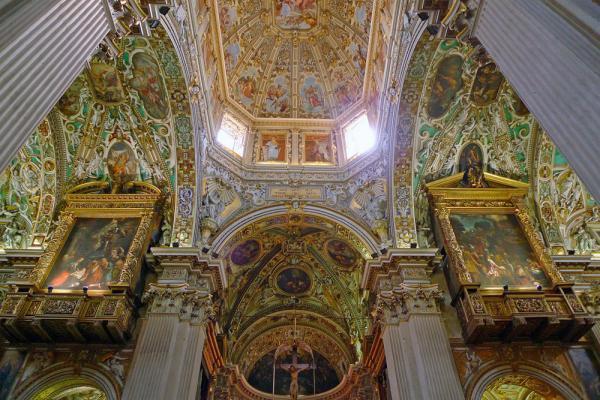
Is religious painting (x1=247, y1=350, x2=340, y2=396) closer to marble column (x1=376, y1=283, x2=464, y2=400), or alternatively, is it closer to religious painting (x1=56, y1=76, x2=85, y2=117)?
marble column (x1=376, y1=283, x2=464, y2=400)

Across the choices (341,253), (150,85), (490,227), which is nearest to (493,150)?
(490,227)

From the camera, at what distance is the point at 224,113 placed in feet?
53.1

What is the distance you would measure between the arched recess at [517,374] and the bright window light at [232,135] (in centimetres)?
1032

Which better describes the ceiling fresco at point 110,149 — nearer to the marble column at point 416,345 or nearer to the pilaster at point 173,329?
the pilaster at point 173,329

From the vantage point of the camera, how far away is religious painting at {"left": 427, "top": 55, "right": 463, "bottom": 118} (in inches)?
466

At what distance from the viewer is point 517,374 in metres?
10.1

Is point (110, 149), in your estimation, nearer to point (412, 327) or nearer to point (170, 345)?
point (170, 345)

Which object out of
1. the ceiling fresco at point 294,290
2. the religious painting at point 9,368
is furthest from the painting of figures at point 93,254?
the ceiling fresco at point 294,290

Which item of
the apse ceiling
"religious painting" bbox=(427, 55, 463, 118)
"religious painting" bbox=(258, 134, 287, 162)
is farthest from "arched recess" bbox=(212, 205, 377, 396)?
the apse ceiling

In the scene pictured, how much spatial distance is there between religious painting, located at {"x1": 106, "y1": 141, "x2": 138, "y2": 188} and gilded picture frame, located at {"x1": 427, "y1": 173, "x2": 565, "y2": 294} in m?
9.40

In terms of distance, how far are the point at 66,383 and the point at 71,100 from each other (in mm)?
7678

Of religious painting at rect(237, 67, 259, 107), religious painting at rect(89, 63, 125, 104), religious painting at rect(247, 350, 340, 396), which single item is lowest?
religious painting at rect(247, 350, 340, 396)

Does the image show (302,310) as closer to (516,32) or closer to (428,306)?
(428,306)

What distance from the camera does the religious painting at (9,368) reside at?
9.76 meters
